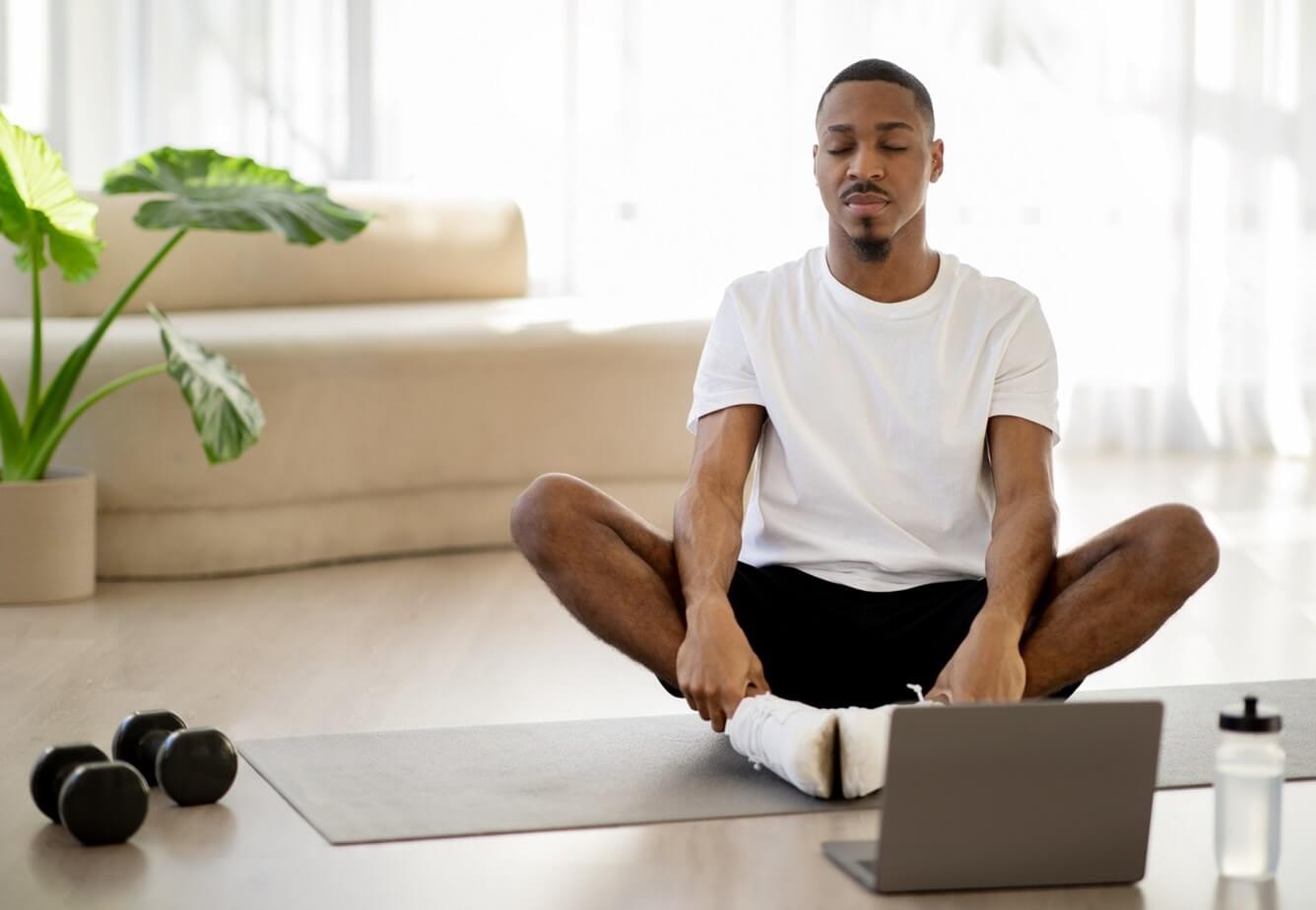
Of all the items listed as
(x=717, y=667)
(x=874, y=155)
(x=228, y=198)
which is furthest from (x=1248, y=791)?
(x=228, y=198)

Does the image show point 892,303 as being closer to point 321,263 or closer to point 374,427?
point 374,427

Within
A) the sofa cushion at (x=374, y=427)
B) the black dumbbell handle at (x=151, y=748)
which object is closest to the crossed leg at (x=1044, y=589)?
the black dumbbell handle at (x=151, y=748)

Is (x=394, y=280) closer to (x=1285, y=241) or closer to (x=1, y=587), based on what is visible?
(x=1, y=587)

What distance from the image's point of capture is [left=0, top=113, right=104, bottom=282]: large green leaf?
10.6ft

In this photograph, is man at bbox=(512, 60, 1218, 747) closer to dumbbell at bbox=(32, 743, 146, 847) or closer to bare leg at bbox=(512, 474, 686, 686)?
bare leg at bbox=(512, 474, 686, 686)

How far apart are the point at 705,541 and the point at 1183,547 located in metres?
0.57

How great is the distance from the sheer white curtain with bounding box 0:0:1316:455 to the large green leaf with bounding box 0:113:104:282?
1811mm

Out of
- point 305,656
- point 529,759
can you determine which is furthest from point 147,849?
point 305,656

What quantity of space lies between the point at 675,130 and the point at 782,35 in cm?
42

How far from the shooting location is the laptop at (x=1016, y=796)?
1676mm

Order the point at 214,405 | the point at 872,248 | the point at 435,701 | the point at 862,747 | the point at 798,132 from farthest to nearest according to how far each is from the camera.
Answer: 1. the point at 798,132
2. the point at 214,405
3. the point at 435,701
4. the point at 872,248
5. the point at 862,747

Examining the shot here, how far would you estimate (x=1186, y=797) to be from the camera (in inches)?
82.2

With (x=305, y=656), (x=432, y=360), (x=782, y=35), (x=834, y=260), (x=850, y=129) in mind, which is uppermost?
(x=782, y=35)

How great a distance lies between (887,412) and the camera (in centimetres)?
234
